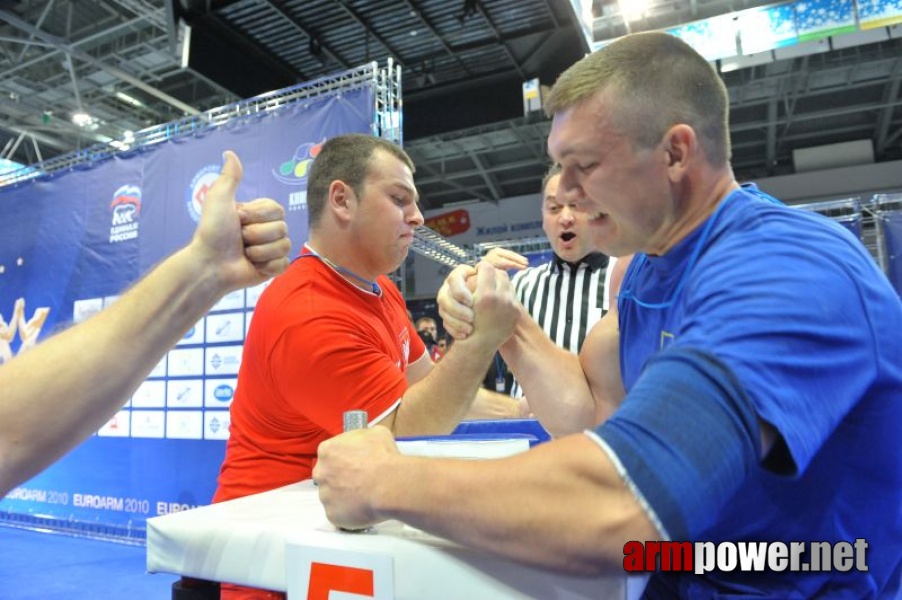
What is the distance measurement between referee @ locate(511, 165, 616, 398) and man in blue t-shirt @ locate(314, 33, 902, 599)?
2.04 meters

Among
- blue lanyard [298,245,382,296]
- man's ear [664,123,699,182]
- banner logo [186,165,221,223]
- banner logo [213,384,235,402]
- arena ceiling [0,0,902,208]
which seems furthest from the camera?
arena ceiling [0,0,902,208]

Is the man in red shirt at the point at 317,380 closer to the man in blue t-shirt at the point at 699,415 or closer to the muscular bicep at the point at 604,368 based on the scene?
the muscular bicep at the point at 604,368

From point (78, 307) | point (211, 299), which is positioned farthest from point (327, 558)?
point (78, 307)

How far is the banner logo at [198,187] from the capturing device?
4414 millimetres

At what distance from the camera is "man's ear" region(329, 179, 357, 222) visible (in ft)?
6.68

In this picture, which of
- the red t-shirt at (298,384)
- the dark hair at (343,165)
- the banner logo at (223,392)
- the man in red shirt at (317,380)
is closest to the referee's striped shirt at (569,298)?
the dark hair at (343,165)

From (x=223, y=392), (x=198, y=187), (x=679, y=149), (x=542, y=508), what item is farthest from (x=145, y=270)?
(x=542, y=508)

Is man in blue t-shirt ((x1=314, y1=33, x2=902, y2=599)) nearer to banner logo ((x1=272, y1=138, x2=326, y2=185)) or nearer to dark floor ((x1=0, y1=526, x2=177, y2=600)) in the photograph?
dark floor ((x1=0, y1=526, x2=177, y2=600))

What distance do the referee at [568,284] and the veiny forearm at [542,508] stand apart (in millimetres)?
2439

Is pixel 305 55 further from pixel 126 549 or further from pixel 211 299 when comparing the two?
pixel 211 299

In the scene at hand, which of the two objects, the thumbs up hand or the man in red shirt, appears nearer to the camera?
the thumbs up hand

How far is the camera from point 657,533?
586mm

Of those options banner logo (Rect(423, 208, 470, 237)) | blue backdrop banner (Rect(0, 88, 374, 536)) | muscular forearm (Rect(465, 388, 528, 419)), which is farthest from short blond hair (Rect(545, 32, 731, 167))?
banner logo (Rect(423, 208, 470, 237))

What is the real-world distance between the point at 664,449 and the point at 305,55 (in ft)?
25.5
